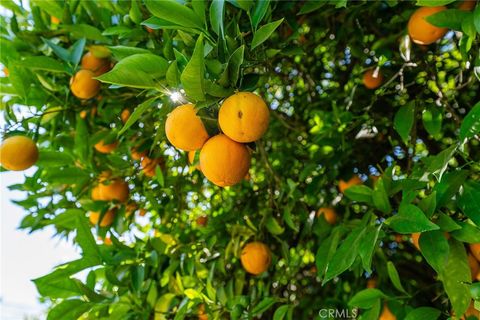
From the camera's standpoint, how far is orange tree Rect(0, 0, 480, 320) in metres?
1.04

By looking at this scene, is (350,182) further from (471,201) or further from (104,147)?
(104,147)

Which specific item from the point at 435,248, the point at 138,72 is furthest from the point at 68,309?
the point at 435,248

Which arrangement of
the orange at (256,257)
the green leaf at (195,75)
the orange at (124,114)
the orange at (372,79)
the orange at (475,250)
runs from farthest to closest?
the orange at (372,79) < the orange at (124,114) < the orange at (256,257) < the orange at (475,250) < the green leaf at (195,75)

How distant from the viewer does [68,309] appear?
1.35 meters

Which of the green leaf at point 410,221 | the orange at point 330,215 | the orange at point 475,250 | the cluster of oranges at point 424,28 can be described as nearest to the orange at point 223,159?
the green leaf at point 410,221

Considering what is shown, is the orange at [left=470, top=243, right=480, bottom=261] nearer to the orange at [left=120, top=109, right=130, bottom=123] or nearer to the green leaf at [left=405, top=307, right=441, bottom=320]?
the green leaf at [left=405, top=307, right=441, bottom=320]

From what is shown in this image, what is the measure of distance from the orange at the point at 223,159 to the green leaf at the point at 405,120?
0.61m

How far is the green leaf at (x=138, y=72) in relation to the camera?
3.22 feet

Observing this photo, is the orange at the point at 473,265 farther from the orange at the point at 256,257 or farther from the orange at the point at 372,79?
the orange at the point at 372,79

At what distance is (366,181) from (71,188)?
1.13 m

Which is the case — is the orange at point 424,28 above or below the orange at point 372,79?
above

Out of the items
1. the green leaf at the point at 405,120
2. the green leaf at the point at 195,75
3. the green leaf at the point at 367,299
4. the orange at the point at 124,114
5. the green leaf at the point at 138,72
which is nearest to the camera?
the green leaf at the point at 195,75

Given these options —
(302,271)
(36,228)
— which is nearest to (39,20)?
(36,228)

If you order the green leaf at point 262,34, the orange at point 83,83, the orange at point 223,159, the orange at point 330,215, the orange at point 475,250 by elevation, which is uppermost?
the green leaf at point 262,34
